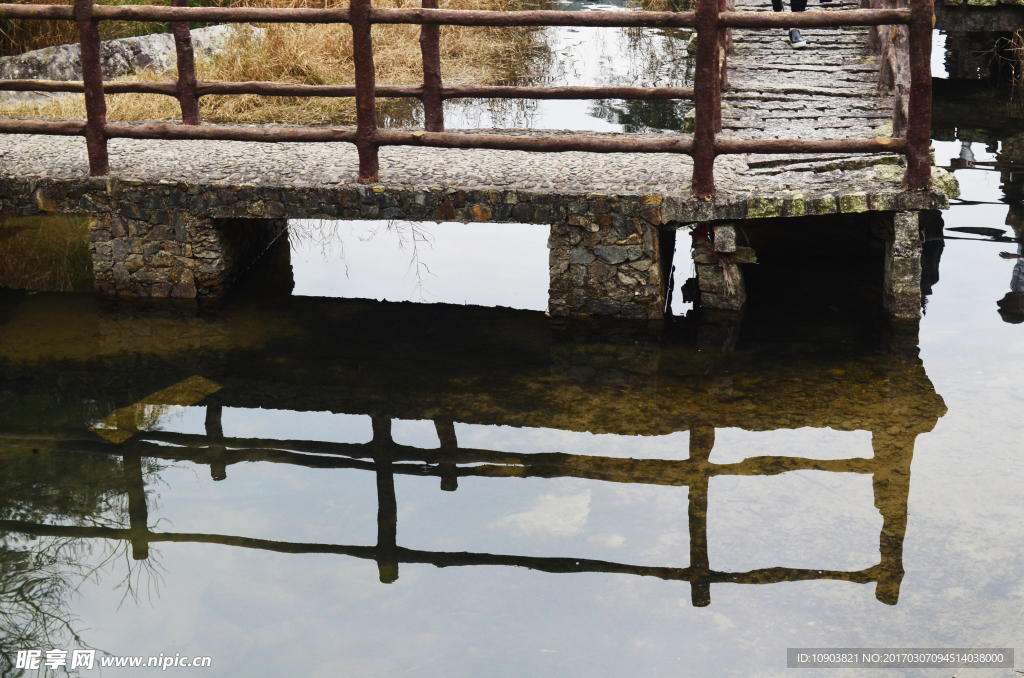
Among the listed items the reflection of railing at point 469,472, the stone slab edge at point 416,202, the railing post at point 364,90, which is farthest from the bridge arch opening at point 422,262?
the reflection of railing at point 469,472

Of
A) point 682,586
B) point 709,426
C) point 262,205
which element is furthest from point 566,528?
point 262,205

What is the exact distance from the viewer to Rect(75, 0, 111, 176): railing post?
5738 mm

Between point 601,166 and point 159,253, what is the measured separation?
2.66 m

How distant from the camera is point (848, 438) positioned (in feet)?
14.5

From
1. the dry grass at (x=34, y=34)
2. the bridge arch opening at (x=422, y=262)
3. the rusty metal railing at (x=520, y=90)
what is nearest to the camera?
the rusty metal railing at (x=520, y=90)

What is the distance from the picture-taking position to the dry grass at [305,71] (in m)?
9.31

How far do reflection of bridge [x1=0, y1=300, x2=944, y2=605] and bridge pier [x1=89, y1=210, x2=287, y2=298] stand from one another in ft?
1.27

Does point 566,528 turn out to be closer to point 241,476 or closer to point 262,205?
point 241,476

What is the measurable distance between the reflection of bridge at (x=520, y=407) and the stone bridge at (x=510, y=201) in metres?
0.44

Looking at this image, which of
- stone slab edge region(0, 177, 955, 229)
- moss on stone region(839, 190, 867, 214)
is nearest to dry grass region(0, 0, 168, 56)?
stone slab edge region(0, 177, 955, 229)

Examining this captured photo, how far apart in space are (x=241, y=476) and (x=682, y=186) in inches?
114

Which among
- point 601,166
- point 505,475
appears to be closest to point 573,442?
point 505,475

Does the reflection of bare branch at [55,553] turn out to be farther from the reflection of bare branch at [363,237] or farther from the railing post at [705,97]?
the railing post at [705,97]

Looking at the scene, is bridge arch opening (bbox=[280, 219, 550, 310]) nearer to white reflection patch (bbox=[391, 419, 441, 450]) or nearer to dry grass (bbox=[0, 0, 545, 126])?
white reflection patch (bbox=[391, 419, 441, 450])
